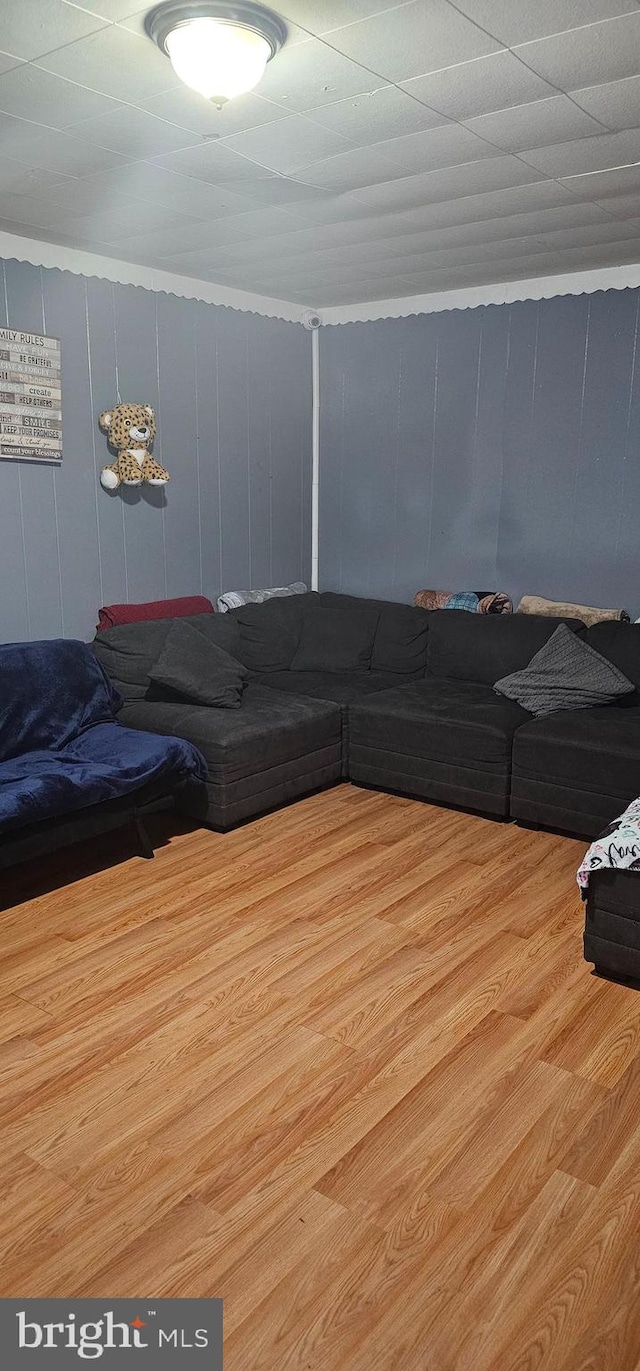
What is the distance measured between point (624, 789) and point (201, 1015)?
1.93m

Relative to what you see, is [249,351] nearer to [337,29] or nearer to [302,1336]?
[337,29]

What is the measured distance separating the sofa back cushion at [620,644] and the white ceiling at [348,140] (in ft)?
5.84

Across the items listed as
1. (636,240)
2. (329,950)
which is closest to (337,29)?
(636,240)

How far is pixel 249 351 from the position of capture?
17.7 ft

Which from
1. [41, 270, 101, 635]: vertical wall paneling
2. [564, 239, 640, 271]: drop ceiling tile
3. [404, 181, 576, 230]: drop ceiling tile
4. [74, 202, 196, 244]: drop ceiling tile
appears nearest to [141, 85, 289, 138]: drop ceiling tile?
[74, 202, 196, 244]: drop ceiling tile

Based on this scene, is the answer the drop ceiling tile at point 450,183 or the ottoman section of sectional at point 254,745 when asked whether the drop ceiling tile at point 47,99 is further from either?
the ottoman section of sectional at point 254,745

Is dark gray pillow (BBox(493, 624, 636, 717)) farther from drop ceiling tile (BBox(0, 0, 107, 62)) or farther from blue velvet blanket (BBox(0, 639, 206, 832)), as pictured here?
drop ceiling tile (BBox(0, 0, 107, 62))

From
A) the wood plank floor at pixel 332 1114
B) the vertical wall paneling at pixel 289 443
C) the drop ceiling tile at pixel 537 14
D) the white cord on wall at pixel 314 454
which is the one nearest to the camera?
the wood plank floor at pixel 332 1114

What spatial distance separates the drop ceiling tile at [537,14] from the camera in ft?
6.98

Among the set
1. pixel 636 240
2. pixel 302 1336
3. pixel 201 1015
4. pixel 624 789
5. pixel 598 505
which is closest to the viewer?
pixel 302 1336

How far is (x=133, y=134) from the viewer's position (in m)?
2.93

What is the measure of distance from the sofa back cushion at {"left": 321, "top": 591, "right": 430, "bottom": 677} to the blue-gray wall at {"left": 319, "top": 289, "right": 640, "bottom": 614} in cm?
49

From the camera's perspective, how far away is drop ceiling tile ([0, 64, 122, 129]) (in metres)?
2.52

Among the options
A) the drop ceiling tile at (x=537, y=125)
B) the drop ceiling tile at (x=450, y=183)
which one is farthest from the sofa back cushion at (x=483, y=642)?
the drop ceiling tile at (x=537, y=125)
